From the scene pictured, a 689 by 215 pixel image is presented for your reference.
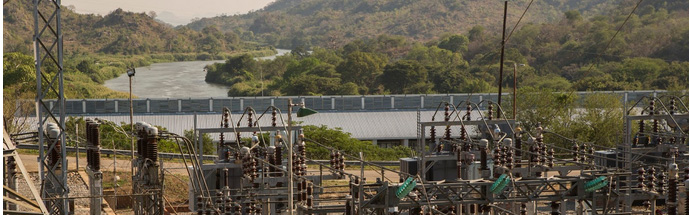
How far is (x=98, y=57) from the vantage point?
149 metres

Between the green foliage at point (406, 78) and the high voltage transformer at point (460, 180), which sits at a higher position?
the green foliage at point (406, 78)

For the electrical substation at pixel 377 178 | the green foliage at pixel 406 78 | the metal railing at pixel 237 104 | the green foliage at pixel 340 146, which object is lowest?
the green foliage at pixel 340 146

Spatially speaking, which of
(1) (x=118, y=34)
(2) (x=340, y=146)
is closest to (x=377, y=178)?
(2) (x=340, y=146)

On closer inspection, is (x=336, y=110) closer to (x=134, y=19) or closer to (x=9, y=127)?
(x=9, y=127)

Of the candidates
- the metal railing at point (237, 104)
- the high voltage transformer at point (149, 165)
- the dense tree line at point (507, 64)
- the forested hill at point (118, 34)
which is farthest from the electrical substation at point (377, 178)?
the forested hill at point (118, 34)

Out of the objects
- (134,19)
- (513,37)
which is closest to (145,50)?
(134,19)

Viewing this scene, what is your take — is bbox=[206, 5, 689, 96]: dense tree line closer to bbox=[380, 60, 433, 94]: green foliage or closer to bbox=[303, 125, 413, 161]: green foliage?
bbox=[380, 60, 433, 94]: green foliage

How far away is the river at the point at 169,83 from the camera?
367 ft

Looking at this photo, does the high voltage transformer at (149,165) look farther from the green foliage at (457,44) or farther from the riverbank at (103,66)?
the green foliage at (457,44)

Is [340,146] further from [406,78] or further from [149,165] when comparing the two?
[406,78]

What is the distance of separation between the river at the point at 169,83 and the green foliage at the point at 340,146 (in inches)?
2348

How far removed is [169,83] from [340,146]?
287ft

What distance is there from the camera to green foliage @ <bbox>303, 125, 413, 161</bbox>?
42312 mm

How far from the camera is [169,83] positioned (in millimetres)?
127562
